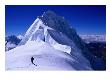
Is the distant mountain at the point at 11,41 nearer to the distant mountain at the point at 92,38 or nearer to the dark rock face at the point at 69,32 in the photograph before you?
the dark rock face at the point at 69,32

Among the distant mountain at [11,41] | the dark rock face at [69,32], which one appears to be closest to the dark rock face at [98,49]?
the dark rock face at [69,32]

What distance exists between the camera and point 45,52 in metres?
2.76

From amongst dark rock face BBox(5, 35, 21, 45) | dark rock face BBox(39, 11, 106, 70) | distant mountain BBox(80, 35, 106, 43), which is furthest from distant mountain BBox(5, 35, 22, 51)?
distant mountain BBox(80, 35, 106, 43)

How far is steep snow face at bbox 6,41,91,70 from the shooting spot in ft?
8.96

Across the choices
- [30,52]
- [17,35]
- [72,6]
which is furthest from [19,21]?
[72,6]

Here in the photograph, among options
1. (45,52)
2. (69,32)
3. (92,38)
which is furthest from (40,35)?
(92,38)

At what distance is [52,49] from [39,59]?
147 mm

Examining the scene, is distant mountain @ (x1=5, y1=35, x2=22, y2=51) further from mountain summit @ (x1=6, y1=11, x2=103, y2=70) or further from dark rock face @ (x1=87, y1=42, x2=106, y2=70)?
dark rock face @ (x1=87, y1=42, x2=106, y2=70)

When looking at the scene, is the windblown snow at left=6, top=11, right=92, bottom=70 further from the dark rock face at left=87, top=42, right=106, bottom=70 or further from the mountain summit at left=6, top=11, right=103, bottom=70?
the dark rock face at left=87, top=42, right=106, bottom=70

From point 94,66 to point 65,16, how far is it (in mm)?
519

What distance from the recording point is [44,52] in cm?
276

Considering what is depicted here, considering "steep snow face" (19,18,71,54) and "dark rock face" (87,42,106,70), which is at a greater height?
"steep snow face" (19,18,71,54)

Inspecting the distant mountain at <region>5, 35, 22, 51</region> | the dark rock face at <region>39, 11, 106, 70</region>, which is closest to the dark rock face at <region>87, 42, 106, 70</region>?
the dark rock face at <region>39, 11, 106, 70</region>
